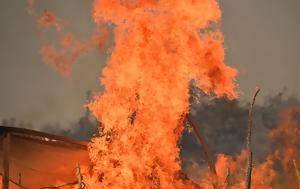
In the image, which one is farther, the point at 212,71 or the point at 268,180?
the point at 268,180

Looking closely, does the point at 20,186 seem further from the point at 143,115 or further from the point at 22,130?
the point at 143,115

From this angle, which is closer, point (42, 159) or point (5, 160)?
point (5, 160)

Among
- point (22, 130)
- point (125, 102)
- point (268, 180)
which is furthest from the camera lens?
point (268, 180)

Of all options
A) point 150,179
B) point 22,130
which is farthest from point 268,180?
point 22,130

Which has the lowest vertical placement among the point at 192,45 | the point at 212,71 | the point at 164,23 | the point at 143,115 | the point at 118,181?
the point at 118,181

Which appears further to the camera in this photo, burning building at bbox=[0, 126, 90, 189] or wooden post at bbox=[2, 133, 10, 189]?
burning building at bbox=[0, 126, 90, 189]

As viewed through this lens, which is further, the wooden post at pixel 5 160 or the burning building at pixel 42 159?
the burning building at pixel 42 159

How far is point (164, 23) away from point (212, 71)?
2401 mm

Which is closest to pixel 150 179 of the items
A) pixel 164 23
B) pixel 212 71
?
pixel 212 71

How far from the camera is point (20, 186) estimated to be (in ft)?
49.6

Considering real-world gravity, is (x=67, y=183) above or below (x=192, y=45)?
below

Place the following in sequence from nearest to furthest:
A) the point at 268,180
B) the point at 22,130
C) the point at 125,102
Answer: the point at 22,130, the point at 125,102, the point at 268,180

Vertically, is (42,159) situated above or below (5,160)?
above

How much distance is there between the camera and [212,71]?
15.1 meters
